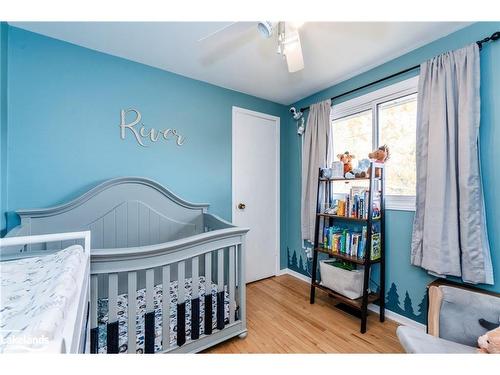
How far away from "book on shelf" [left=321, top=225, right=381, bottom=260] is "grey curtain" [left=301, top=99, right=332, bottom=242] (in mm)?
330

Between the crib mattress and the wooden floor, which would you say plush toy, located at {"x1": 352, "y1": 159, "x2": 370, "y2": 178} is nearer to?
the wooden floor

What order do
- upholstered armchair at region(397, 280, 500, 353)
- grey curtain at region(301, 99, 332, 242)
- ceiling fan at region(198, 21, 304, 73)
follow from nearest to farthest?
upholstered armchair at region(397, 280, 500, 353) < ceiling fan at region(198, 21, 304, 73) < grey curtain at region(301, 99, 332, 242)

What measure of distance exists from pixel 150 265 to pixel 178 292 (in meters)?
0.29

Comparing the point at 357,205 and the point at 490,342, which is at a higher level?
the point at 357,205

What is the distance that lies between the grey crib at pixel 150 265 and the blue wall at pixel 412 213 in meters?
1.37

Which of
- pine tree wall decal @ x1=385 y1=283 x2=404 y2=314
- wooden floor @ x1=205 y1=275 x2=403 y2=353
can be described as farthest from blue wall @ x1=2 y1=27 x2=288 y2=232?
pine tree wall decal @ x1=385 y1=283 x2=404 y2=314

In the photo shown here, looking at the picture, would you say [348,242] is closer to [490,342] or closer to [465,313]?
[465,313]

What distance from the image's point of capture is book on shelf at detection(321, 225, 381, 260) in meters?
1.93

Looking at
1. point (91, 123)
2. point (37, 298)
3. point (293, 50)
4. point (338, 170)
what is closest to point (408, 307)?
point (338, 170)

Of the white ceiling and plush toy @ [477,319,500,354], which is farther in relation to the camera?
the white ceiling

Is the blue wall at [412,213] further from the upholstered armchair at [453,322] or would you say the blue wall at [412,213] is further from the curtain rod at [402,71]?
the upholstered armchair at [453,322]

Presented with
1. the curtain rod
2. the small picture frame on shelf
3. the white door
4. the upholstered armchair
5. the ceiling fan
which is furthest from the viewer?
the white door

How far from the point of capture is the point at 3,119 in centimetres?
145

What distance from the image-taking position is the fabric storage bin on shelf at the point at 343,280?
75.6 inches
